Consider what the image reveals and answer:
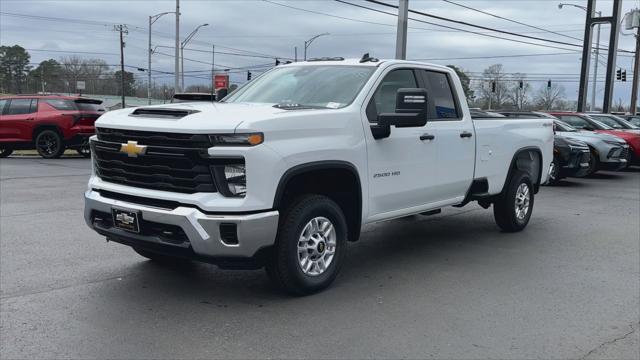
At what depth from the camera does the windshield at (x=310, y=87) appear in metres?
5.60

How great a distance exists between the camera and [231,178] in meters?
4.43

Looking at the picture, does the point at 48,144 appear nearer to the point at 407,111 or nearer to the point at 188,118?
the point at 188,118

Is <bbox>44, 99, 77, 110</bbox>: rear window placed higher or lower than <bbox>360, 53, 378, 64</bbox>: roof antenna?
lower

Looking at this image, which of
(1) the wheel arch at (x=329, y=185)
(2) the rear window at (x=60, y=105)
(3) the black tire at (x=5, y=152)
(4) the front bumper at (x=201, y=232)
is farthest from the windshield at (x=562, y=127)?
(3) the black tire at (x=5, y=152)

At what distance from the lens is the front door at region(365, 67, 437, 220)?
5492 mm

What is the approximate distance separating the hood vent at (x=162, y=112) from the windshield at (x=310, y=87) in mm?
1059

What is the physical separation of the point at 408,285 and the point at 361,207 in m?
0.86

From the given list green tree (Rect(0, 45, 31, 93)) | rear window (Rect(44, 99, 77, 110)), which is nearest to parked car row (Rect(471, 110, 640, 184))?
rear window (Rect(44, 99, 77, 110))

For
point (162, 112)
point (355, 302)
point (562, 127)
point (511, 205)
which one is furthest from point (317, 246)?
point (562, 127)

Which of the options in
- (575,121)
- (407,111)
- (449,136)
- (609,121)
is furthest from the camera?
(609,121)

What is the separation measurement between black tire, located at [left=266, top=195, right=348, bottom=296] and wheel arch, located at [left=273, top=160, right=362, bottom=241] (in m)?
0.14

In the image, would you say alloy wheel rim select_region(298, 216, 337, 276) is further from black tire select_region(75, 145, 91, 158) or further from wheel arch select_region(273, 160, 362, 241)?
black tire select_region(75, 145, 91, 158)

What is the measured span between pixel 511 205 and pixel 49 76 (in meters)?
100

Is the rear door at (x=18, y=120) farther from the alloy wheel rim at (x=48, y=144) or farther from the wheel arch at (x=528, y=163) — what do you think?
the wheel arch at (x=528, y=163)
